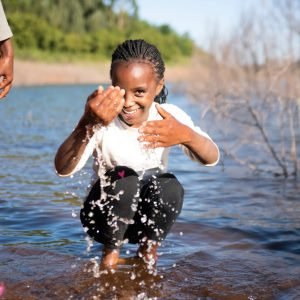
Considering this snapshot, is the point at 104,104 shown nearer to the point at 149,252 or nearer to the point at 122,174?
the point at 122,174

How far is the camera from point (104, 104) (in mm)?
2434

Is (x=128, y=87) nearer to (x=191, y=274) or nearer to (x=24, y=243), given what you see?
(x=191, y=274)

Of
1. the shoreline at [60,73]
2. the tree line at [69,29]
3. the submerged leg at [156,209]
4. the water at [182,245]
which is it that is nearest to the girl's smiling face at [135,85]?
the submerged leg at [156,209]

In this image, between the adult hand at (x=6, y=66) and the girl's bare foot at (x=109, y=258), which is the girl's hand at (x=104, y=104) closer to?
the girl's bare foot at (x=109, y=258)

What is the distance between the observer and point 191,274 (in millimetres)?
3191

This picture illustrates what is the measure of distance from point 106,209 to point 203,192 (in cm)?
280

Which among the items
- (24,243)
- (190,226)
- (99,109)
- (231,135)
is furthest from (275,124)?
(99,109)

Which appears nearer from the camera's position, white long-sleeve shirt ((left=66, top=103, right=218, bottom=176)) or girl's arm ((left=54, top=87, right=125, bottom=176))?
girl's arm ((left=54, top=87, right=125, bottom=176))

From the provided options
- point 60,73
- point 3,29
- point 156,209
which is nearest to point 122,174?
point 156,209

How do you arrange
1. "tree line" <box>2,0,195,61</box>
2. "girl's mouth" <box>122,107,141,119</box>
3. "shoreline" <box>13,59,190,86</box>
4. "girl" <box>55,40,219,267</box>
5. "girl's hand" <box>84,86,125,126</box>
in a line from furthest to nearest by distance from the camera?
"tree line" <box>2,0,195,61</box> < "shoreline" <box>13,59,190,86</box> < "girl's mouth" <box>122,107,141,119</box> < "girl" <box>55,40,219,267</box> < "girl's hand" <box>84,86,125,126</box>

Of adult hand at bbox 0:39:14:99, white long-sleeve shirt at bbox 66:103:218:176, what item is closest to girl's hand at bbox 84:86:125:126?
white long-sleeve shirt at bbox 66:103:218:176

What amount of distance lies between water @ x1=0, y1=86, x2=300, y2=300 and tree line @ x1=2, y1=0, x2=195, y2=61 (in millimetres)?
37184

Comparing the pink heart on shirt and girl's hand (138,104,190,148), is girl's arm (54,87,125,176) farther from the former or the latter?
the pink heart on shirt

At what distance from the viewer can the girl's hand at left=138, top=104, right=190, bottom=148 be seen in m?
2.52
